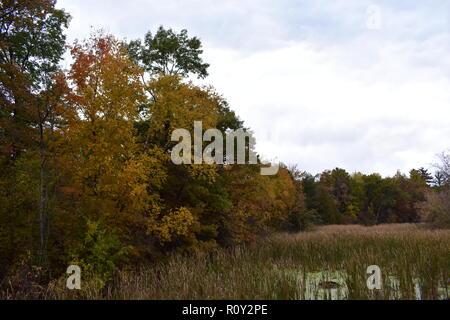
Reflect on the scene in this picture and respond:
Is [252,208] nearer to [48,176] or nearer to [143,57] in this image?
[143,57]

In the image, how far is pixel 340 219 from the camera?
4912 centimetres

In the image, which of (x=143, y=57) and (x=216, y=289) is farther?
(x=143, y=57)

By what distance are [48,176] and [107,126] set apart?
291 centimetres
